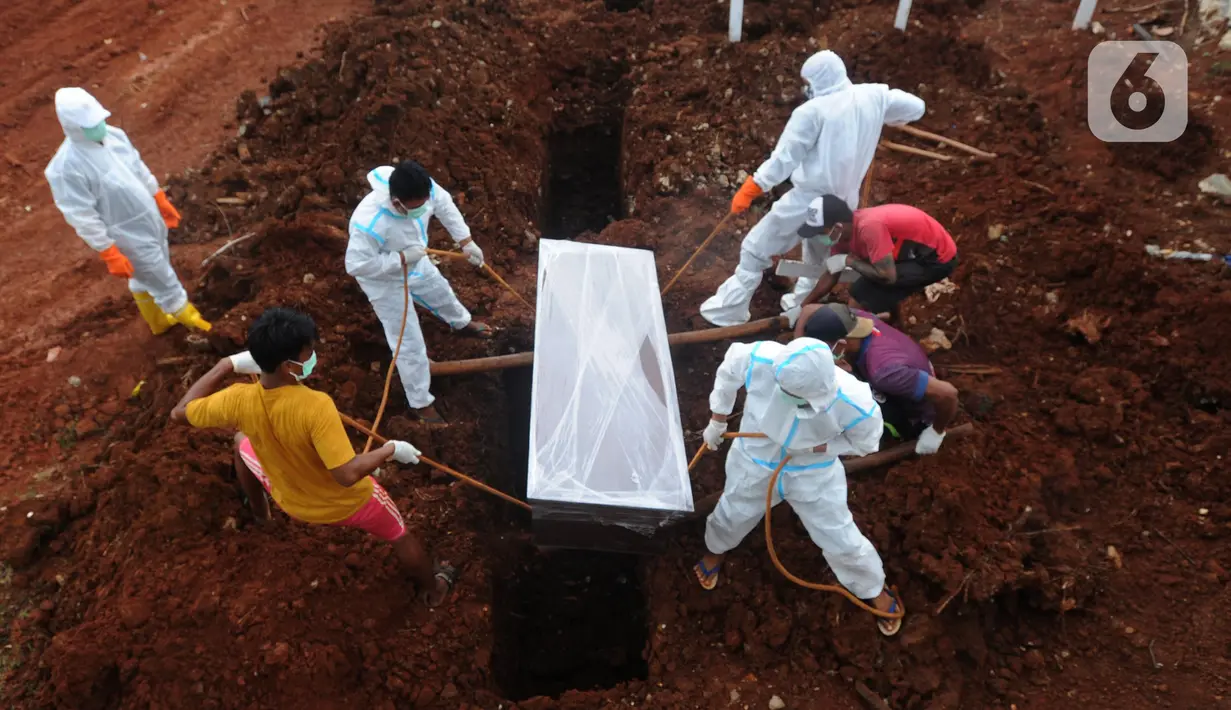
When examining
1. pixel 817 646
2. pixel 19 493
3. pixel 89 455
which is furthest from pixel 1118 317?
pixel 19 493

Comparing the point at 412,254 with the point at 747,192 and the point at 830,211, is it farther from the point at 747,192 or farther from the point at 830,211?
the point at 830,211

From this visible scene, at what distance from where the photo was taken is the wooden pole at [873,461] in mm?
4160

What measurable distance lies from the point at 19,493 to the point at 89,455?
43 cm

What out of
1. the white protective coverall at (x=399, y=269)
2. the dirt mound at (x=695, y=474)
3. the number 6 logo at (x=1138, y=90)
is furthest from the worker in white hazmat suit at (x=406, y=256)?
the number 6 logo at (x=1138, y=90)

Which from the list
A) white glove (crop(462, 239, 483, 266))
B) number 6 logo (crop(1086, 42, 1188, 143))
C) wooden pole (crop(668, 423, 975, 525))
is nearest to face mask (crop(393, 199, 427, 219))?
white glove (crop(462, 239, 483, 266))

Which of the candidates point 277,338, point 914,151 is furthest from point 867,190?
point 277,338

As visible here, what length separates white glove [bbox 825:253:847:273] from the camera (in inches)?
175

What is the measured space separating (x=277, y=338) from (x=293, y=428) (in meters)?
0.41

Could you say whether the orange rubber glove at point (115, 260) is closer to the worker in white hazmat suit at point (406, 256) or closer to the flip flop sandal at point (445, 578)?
the worker in white hazmat suit at point (406, 256)

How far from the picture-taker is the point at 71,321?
563 cm

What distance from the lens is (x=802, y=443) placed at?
10.7ft

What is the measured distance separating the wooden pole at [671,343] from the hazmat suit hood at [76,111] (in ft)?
8.47

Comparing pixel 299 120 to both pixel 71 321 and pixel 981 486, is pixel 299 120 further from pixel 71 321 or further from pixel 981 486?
pixel 981 486

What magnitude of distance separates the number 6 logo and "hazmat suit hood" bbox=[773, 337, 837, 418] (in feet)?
15.1
